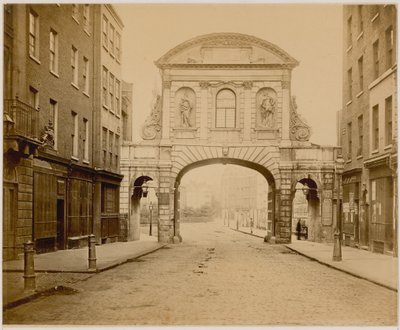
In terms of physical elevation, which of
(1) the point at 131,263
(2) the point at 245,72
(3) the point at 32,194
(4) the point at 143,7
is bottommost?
(1) the point at 131,263

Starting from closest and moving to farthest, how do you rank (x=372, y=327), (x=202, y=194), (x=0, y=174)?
(x=372, y=327)
(x=0, y=174)
(x=202, y=194)

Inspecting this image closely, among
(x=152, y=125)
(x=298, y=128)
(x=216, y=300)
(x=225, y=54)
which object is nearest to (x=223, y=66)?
(x=225, y=54)

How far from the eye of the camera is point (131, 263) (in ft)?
76.2

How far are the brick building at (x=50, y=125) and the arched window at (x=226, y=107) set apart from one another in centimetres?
922

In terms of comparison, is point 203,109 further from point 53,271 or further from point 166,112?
point 53,271

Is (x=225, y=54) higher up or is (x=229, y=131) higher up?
(x=225, y=54)

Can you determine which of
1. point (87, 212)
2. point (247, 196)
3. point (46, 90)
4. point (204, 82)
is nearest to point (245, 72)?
point (204, 82)

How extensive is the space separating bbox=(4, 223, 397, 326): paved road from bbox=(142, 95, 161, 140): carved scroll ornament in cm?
1983

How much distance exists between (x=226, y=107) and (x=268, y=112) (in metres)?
2.56

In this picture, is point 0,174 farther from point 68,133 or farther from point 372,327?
point 68,133

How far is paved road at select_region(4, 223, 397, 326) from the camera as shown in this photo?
11594 mm

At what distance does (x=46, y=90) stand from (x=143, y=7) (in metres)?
10.2

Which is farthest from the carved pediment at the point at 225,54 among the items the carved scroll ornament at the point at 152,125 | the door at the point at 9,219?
the door at the point at 9,219

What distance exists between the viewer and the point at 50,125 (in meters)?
25.5
